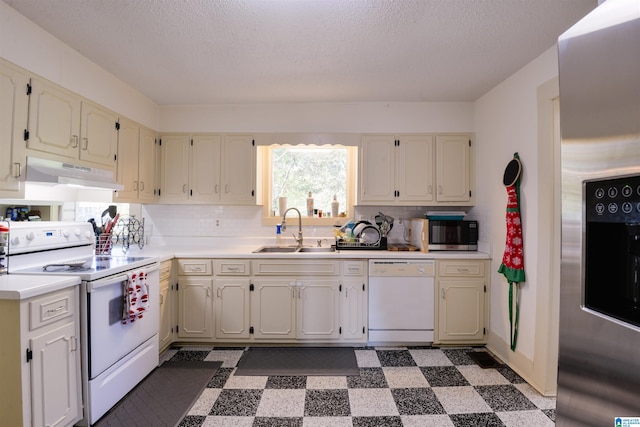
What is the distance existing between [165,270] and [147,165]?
44.1 inches

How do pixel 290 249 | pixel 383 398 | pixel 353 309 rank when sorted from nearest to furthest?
1. pixel 383 398
2. pixel 353 309
3. pixel 290 249

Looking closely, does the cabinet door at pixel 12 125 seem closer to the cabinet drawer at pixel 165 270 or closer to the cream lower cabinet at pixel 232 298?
the cabinet drawer at pixel 165 270

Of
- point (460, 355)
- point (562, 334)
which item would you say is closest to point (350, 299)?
point (460, 355)

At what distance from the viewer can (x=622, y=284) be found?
2.11ft

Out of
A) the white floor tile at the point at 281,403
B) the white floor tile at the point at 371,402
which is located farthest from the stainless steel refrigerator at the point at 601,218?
the white floor tile at the point at 281,403

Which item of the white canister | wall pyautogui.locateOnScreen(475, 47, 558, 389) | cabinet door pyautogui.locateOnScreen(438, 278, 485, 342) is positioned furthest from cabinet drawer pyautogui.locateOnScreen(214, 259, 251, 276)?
wall pyautogui.locateOnScreen(475, 47, 558, 389)

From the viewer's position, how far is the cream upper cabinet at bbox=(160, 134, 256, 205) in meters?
3.29

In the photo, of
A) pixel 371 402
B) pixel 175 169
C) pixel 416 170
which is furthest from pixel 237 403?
pixel 416 170

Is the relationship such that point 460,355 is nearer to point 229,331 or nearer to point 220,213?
point 229,331

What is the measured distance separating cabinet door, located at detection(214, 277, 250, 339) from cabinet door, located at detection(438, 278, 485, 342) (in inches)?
71.1

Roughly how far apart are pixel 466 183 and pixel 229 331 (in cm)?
272

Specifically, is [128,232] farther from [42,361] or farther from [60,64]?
[42,361]

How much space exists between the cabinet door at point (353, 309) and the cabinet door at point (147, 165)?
2.12m

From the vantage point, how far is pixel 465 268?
2.95 metres
